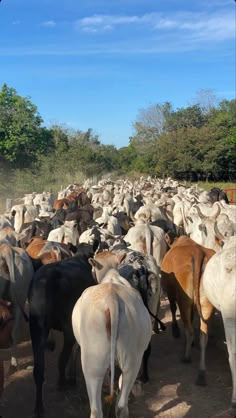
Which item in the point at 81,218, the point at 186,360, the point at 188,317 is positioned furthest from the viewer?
the point at 81,218

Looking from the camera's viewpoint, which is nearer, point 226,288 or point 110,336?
point 110,336

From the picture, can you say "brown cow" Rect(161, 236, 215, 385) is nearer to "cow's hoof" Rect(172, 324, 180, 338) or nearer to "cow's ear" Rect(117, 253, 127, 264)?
"cow's hoof" Rect(172, 324, 180, 338)

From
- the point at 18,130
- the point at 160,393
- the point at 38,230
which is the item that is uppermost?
the point at 18,130

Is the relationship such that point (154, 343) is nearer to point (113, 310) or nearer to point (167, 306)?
point (167, 306)

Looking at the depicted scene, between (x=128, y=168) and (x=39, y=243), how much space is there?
47236 millimetres

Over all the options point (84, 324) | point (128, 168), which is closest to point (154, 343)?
point (84, 324)

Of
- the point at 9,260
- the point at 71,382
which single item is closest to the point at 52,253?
the point at 9,260

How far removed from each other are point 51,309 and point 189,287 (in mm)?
1815

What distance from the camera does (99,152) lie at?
4866 cm

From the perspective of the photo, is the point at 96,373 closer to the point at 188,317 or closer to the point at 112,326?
the point at 112,326

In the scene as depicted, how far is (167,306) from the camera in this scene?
376 inches

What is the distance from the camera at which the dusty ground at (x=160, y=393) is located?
5.55 meters

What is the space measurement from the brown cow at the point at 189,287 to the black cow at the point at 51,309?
130 centimetres

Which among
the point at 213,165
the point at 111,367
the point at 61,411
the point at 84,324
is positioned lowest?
the point at 61,411
